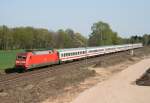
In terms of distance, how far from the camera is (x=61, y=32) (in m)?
120

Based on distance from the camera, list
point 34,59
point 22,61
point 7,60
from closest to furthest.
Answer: point 22,61 → point 34,59 → point 7,60

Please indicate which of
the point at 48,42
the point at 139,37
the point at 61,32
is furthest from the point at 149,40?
the point at 48,42

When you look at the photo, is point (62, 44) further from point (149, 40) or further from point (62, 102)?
point (149, 40)

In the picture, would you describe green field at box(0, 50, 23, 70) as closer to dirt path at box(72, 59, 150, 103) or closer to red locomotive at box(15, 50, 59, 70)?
red locomotive at box(15, 50, 59, 70)

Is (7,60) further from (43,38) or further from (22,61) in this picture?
(43,38)

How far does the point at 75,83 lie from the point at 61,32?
9072cm

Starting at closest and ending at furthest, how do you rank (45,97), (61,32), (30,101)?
(30,101), (45,97), (61,32)

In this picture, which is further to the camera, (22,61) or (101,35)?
(101,35)

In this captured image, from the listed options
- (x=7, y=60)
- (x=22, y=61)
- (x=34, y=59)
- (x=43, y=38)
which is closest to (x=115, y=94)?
(x=22, y=61)

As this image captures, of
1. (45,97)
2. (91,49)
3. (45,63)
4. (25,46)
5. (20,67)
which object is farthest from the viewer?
(25,46)

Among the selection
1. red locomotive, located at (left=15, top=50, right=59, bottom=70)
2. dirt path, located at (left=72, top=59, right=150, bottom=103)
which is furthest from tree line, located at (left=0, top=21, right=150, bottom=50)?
dirt path, located at (left=72, top=59, right=150, bottom=103)

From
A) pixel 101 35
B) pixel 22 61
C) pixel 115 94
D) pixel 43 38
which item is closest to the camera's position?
pixel 115 94

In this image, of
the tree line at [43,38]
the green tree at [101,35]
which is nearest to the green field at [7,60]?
the tree line at [43,38]

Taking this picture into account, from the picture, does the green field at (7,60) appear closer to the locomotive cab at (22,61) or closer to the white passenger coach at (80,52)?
the locomotive cab at (22,61)
